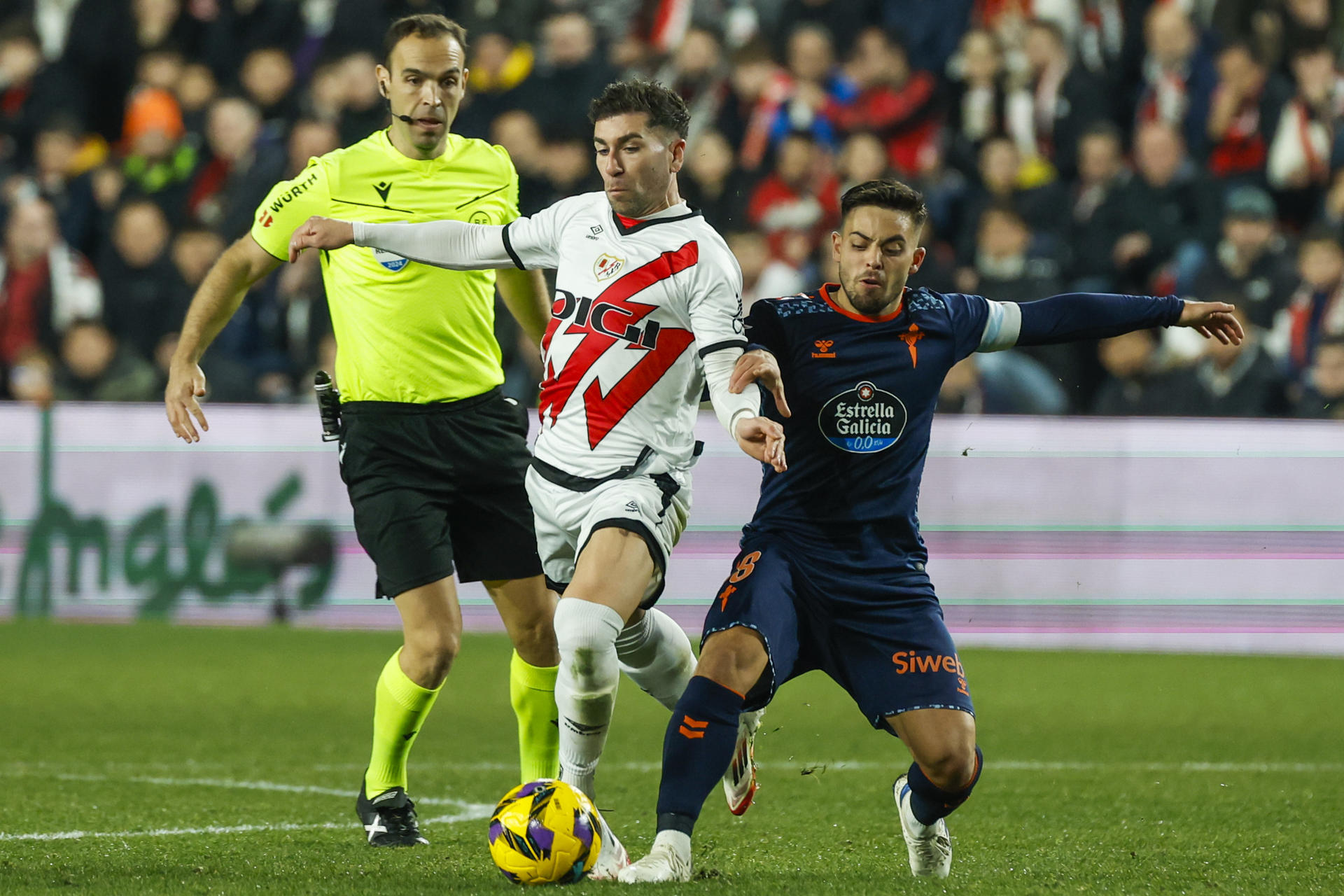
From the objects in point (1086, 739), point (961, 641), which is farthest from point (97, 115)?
point (1086, 739)

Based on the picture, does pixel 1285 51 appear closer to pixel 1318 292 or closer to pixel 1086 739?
pixel 1318 292

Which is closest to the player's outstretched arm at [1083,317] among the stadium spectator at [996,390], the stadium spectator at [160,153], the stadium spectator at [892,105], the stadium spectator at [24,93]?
the stadium spectator at [996,390]

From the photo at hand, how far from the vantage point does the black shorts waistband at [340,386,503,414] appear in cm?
570

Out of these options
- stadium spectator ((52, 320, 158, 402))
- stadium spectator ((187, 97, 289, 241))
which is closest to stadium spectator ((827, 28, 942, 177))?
stadium spectator ((187, 97, 289, 241))

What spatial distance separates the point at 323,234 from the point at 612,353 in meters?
0.86

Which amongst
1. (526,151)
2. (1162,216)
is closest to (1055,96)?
(1162,216)

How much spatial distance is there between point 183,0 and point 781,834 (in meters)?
11.7

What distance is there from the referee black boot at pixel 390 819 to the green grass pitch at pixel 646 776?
59mm

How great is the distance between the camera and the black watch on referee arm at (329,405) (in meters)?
5.76

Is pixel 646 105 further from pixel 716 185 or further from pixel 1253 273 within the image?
pixel 716 185

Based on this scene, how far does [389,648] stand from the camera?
11.1 m

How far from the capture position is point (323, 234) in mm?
5023

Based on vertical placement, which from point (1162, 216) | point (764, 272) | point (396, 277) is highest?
point (1162, 216)

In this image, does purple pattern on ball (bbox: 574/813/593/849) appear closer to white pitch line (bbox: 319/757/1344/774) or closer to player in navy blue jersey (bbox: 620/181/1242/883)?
player in navy blue jersey (bbox: 620/181/1242/883)
